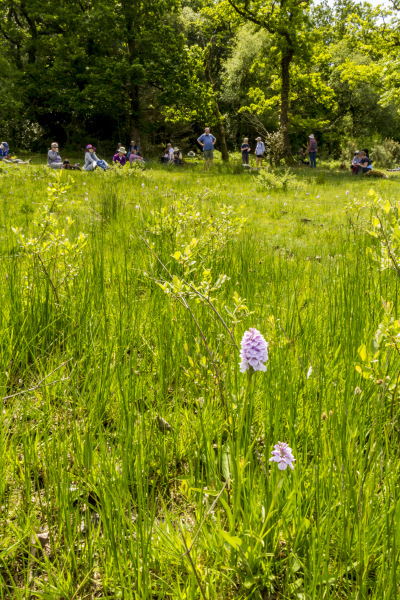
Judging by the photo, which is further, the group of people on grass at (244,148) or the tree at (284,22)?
the tree at (284,22)

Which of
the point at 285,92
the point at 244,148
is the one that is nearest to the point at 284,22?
the point at 285,92

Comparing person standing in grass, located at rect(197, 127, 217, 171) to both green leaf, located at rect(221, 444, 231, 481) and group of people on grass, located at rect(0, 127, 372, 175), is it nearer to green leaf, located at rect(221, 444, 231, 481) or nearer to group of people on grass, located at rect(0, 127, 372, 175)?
group of people on grass, located at rect(0, 127, 372, 175)

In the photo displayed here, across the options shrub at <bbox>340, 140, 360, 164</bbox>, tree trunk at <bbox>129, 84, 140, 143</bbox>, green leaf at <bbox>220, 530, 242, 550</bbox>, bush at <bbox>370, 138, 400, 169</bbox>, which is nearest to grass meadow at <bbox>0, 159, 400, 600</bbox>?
green leaf at <bbox>220, 530, 242, 550</bbox>

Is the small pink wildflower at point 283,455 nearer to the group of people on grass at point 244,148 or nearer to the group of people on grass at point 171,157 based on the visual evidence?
the group of people on grass at point 244,148

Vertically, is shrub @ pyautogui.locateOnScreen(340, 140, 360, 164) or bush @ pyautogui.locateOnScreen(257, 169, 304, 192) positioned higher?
shrub @ pyautogui.locateOnScreen(340, 140, 360, 164)

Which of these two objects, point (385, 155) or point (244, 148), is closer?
point (244, 148)

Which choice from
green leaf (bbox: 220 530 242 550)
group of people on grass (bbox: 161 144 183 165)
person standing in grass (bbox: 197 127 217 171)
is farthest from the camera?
group of people on grass (bbox: 161 144 183 165)

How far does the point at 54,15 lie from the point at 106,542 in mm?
31117

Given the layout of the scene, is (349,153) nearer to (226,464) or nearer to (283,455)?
(226,464)

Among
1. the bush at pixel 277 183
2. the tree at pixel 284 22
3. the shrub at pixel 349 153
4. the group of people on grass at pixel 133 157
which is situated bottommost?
the bush at pixel 277 183

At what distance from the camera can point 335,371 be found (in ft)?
6.53

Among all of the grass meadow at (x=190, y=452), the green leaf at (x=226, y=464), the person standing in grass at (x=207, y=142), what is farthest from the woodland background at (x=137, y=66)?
the green leaf at (x=226, y=464)

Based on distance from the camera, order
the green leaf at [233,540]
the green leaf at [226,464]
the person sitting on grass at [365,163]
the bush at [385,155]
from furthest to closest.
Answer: the bush at [385,155], the person sitting on grass at [365,163], the green leaf at [226,464], the green leaf at [233,540]

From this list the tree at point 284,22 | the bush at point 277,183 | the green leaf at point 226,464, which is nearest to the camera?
the green leaf at point 226,464
